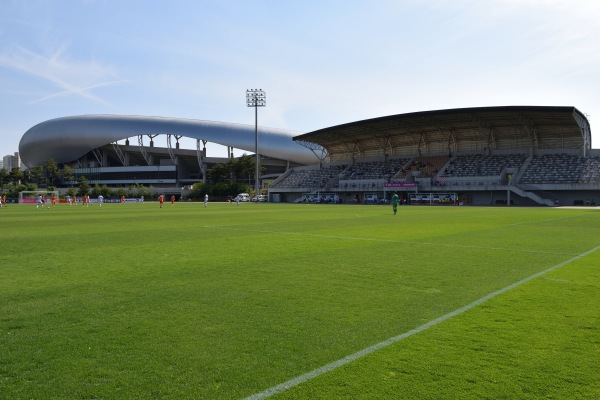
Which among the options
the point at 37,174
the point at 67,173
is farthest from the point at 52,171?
the point at 37,174

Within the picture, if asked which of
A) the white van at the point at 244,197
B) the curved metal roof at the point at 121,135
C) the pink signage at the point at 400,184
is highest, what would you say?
the curved metal roof at the point at 121,135

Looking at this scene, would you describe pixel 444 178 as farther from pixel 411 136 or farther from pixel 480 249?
pixel 480 249

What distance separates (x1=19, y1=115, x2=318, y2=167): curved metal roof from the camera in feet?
398

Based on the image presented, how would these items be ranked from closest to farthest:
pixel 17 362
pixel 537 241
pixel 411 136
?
pixel 17 362
pixel 537 241
pixel 411 136

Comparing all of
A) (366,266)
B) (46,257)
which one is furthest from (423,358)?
(46,257)

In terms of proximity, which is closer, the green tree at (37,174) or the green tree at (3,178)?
the green tree at (3,178)

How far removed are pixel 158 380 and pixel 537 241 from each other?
13.8 metres

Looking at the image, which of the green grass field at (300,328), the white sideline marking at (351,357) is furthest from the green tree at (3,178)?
the white sideline marking at (351,357)

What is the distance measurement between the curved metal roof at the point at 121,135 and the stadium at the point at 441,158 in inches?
16.4

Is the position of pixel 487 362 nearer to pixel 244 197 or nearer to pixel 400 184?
pixel 400 184

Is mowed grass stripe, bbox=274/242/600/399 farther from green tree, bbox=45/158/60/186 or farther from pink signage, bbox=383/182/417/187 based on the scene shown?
green tree, bbox=45/158/60/186

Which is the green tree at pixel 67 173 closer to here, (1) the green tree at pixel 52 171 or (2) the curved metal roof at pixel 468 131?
(1) the green tree at pixel 52 171

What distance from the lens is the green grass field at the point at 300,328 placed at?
12.1 feet

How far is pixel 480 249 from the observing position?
12367 millimetres
